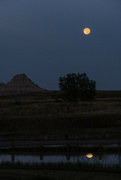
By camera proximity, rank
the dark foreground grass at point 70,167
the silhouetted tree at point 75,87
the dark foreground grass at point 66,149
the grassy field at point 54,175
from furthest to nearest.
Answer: the silhouetted tree at point 75,87 < the dark foreground grass at point 66,149 < the dark foreground grass at point 70,167 < the grassy field at point 54,175

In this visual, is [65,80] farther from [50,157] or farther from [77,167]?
[77,167]

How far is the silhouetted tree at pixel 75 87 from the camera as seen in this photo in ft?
322

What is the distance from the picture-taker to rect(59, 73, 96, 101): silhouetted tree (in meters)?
98.1

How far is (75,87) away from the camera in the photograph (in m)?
98.1

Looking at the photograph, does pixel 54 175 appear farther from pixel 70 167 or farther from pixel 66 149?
pixel 66 149

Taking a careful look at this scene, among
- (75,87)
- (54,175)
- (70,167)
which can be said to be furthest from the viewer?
(75,87)

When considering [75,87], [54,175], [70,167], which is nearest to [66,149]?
[70,167]

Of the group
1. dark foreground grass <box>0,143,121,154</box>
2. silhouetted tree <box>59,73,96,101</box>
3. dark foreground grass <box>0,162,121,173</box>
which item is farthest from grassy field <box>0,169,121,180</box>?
silhouetted tree <box>59,73,96,101</box>

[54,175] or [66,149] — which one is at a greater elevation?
[54,175]

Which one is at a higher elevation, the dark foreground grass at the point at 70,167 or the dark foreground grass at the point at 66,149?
the dark foreground grass at the point at 70,167

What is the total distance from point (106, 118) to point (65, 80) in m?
41.1

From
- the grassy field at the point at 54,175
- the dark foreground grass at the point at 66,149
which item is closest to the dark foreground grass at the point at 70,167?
the grassy field at the point at 54,175

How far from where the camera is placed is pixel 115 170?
22609mm

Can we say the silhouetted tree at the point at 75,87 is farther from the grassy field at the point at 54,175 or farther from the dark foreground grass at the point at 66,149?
the grassy field at the point at 54,175
